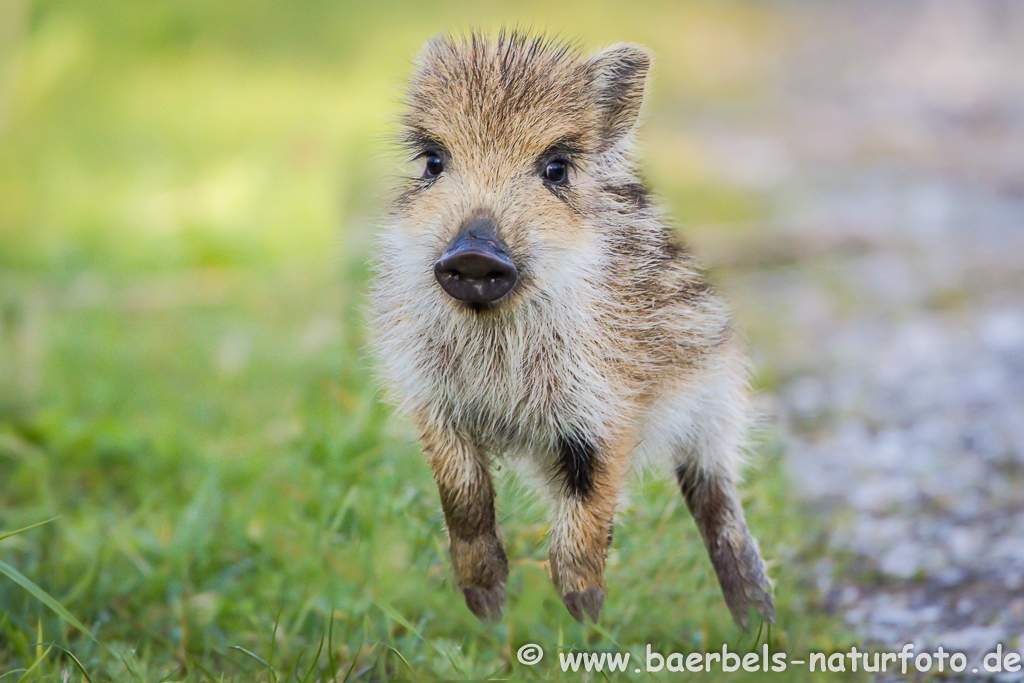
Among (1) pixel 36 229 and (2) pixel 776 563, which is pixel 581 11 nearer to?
(2) pixel 776 563

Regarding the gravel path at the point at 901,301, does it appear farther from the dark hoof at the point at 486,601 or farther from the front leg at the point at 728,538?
the dark hoof at the point at 486,601

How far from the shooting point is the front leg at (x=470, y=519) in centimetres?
256

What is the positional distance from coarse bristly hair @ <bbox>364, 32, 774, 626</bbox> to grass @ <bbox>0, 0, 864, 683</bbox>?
0.62 ft

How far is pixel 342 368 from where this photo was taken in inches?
184

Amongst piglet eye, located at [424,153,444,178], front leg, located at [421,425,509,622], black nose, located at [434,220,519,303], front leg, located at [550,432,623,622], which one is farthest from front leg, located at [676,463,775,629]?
piglet eye, located at [424,153,444,178]

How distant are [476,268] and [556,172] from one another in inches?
17.4

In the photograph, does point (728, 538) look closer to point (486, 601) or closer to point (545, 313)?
point (486, 601)

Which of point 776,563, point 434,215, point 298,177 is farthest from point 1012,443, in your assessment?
point 298,177

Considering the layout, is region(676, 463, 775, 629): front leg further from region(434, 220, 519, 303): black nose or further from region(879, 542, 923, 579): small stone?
region(879, 542, 923, 579): small stone

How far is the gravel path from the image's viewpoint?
416 centimetres

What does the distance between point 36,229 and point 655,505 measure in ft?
20.9

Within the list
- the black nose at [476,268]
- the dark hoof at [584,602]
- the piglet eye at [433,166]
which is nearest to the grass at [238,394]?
the dark hoof at [584,602]

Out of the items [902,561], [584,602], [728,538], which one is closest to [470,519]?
[584,602]

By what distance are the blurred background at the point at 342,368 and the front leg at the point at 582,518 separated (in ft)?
0.71
